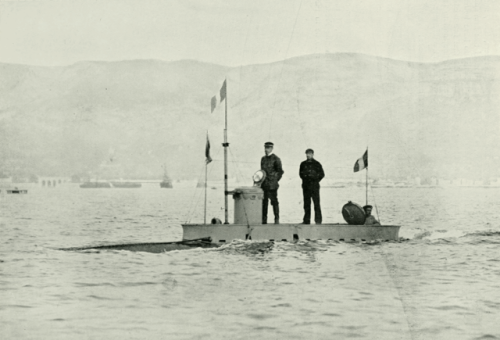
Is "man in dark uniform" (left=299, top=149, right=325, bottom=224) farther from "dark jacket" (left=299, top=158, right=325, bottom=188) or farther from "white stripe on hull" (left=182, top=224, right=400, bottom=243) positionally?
"white stripe on hull" (left=182, top=224, right=400, bottom=243)

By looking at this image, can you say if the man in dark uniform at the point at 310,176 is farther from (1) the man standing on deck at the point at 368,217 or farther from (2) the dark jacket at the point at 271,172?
(1) the man standing on deck at the point at 368,217

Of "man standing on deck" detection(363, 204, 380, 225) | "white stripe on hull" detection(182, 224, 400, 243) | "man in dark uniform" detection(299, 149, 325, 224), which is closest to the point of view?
"white stripe on hull" detection(182, 224, 400, 243)

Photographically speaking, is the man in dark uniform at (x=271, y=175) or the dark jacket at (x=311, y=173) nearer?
the man in dark uniform at (x=271, y=175)

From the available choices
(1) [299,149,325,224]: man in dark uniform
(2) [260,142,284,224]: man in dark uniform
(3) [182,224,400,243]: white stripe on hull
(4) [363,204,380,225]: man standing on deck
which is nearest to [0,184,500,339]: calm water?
(3) [182,224,400,243]: white stripe on hull

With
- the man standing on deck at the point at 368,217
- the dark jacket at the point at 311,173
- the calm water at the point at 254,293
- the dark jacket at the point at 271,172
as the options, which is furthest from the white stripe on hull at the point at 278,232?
the dark jacket at the point at 311,173

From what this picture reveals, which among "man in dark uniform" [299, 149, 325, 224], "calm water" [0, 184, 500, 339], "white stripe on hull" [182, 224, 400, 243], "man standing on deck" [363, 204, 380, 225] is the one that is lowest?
"calm water" [0, 184, 500, 339]

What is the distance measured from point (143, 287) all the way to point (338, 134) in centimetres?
13030

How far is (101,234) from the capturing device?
34906mm

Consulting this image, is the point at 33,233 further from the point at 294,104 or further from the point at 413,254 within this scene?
the point at 294,104

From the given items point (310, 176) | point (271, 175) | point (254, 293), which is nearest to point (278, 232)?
point (271, 175)

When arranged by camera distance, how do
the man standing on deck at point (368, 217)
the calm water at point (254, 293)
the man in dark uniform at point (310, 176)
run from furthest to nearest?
the man standing on deck at point (368, 217) → the man in dark uniform at point (310, 176) → the calm water at point (254, 293)

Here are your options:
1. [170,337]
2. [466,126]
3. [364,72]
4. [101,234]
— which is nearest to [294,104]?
[364,72]

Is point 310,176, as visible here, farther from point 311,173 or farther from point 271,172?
point 271,172

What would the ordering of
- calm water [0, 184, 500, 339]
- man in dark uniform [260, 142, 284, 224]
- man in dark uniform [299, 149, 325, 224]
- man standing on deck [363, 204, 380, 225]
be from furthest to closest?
1. man standing on deck [363, 204, 380, 225]
2. man in dark uniform [299, 149, 325, 224]
3. man in dark uniform [260, 142, 284, 224]
4. calm water [0, 184, 500, 339]
